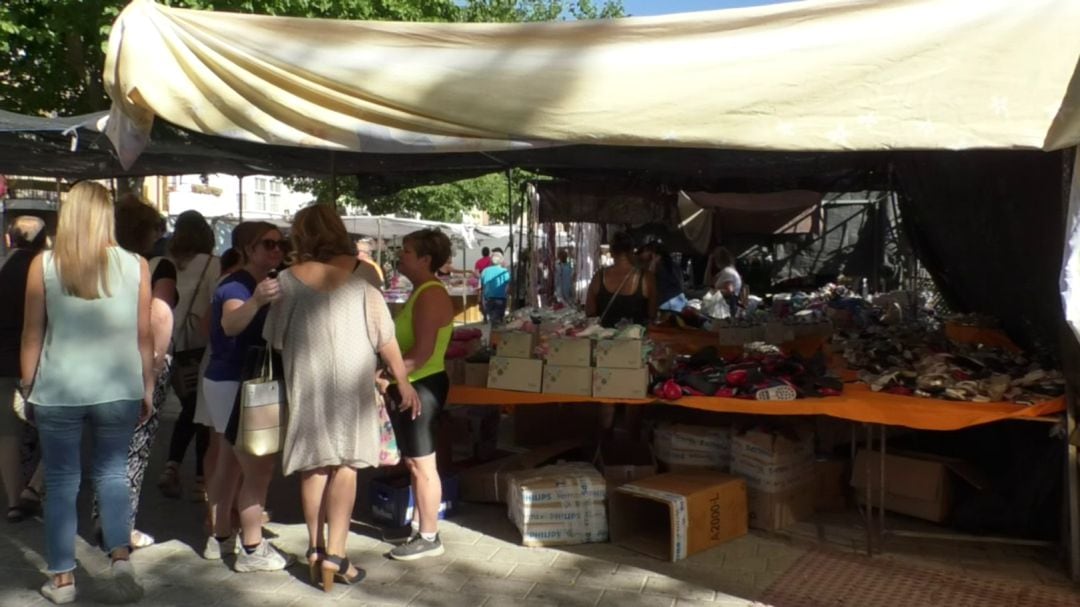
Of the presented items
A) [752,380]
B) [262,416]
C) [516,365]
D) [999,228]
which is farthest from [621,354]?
[999,228]

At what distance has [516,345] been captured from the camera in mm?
4742

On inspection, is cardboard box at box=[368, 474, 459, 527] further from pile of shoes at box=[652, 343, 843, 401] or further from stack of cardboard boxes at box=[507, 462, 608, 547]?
pile of shoes at box=[652, 343, 843, 401]

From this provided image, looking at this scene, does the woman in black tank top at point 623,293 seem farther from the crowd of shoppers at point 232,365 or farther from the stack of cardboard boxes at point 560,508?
the crowd of shoppers at point 232,365

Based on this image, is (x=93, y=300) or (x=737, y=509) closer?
(x=93, y=300)

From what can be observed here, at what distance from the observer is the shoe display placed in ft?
13.8

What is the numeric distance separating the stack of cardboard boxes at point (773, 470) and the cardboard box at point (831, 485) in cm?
25

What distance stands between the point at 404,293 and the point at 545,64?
1210cm

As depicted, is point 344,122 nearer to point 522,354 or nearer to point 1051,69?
point 522,354

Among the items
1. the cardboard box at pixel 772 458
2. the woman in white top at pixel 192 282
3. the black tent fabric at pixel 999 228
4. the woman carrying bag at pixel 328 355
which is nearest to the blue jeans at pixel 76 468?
the woman carrying bag at pixel 328 355

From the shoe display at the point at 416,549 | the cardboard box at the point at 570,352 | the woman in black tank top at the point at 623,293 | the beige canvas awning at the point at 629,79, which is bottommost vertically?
the shoe display at the point at 416,549

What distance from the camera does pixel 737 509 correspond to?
4.61m

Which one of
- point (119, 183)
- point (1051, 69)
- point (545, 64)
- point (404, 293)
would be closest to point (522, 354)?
point (545, 64)

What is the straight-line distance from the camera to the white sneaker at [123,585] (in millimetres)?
3648

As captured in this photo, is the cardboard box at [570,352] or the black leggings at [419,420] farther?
the cardboard box at [570,352]
